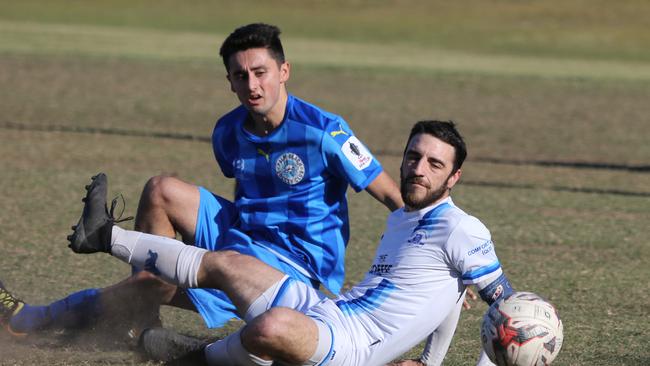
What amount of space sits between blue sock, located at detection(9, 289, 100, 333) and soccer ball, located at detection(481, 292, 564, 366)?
7.16 ft

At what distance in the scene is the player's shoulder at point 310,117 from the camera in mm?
6020

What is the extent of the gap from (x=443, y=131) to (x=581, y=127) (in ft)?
41.8

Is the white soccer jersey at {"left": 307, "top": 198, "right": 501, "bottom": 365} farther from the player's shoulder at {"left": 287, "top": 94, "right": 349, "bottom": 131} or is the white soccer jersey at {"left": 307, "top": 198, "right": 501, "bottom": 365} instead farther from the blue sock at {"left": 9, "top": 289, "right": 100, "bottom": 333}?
the blue sock at {"left": 9, "top": 289, "right": 100, "bottom": 333}

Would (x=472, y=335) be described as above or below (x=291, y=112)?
below

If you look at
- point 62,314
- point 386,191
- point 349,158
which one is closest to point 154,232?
point 62,314

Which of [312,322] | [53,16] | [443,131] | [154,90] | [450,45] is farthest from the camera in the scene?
[53,16]

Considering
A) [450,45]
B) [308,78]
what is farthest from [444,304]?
[450,45]

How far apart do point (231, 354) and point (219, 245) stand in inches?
37.5

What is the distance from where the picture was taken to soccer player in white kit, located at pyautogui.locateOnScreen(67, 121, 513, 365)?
5.27 m

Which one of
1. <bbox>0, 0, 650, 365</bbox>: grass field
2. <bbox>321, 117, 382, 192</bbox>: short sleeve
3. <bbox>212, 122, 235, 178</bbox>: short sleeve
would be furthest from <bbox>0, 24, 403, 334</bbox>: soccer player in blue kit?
<bbox>0, 0, 650, 365</bbox>: grass field

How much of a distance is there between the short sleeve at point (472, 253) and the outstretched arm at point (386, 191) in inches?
29.2

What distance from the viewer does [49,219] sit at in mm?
9531

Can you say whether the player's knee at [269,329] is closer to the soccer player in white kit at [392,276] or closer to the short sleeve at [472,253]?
the soccer player in white kit at [392,276]

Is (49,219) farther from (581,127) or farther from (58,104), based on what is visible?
(581,127)
